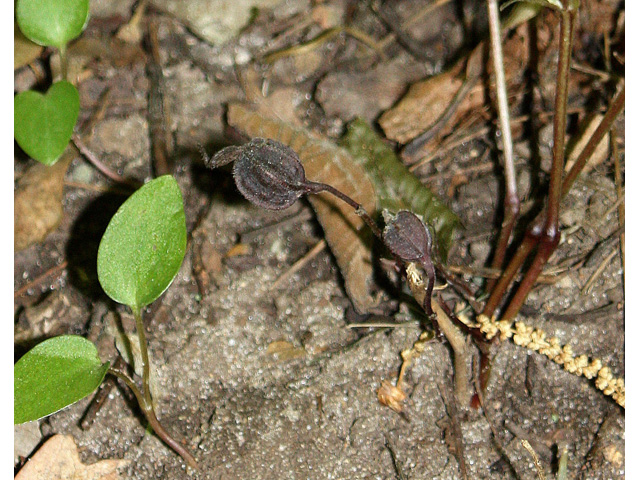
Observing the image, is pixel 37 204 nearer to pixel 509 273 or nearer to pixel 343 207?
pixel 343 207

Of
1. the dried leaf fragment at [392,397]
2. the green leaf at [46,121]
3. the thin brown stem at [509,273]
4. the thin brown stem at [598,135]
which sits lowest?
the dried leaf fragment at [392,397]

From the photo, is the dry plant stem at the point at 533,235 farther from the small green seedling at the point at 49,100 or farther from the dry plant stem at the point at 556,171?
the small green seedling at the point at 49,100

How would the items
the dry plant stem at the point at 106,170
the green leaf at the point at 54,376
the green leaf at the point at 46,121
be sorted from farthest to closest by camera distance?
the dry plant stem at the point at 106,170, the green leaf at the point at 46,121, the green leaf at the point at 54,376

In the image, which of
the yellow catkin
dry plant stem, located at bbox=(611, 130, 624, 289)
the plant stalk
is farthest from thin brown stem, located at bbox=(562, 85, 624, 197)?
the plant stalk

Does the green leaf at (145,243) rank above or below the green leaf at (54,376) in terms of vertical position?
above

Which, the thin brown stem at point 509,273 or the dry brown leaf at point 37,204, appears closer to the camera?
the thin brown stem at point 509,273

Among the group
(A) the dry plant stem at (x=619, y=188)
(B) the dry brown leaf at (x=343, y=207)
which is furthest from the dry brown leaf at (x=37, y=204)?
(A) the dry plant stem at (x=619, y=188)

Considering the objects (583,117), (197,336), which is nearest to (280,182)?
(197,336)
